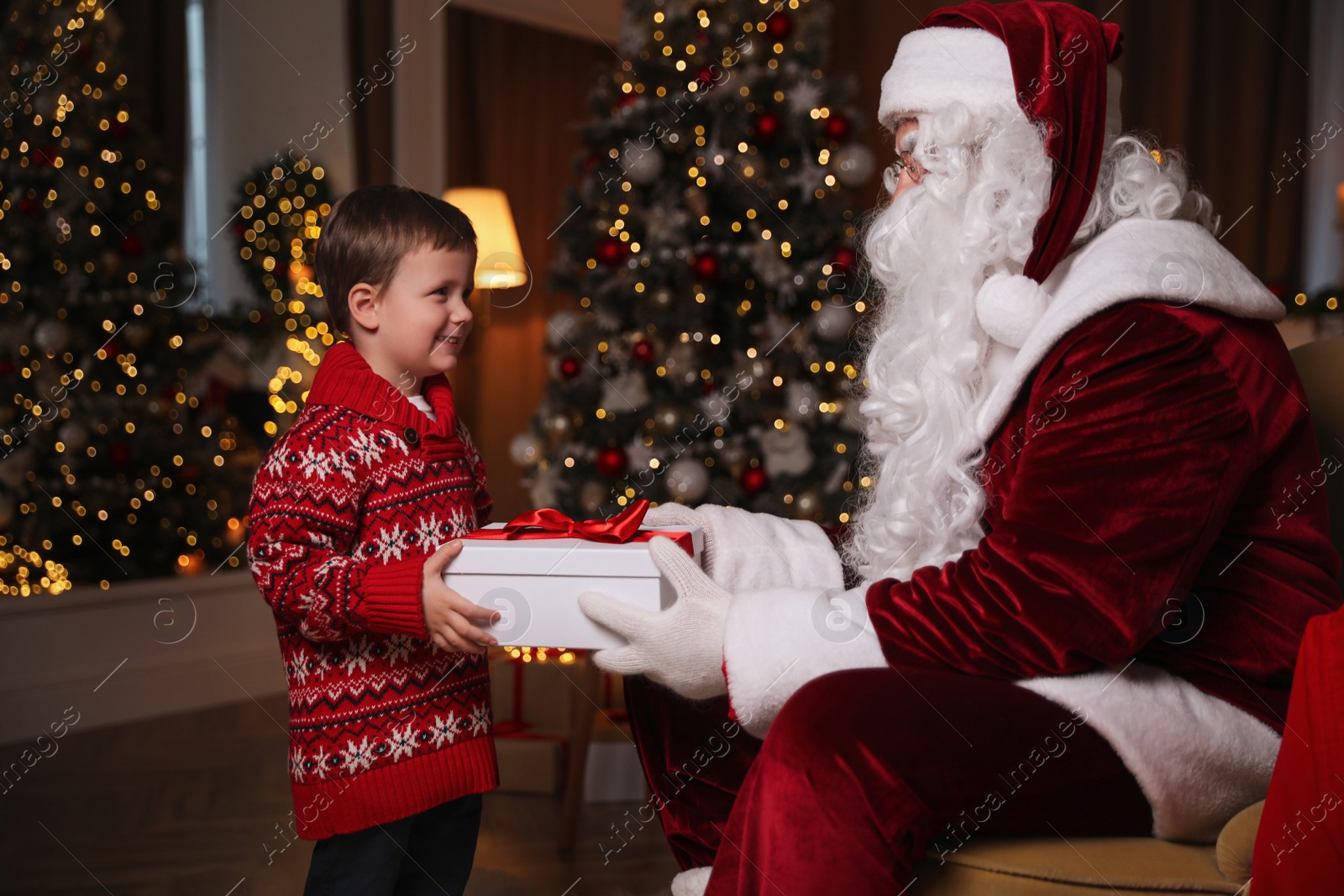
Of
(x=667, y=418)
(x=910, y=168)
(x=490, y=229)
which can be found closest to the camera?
(x=910, y=168)

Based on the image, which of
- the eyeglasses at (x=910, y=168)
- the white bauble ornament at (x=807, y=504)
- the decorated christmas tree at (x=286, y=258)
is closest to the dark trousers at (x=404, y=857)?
the eyeglasses at (x=910, y=168)

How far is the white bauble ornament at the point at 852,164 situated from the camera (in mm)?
3504

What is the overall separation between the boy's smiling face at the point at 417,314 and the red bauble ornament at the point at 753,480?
2.15 m

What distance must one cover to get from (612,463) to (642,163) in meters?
1.01

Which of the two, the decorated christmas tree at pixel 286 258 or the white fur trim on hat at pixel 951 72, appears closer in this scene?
the white fur trim on hat at pixel 951 72

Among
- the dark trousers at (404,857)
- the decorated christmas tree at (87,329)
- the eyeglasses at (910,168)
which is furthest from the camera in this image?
the decorated christmas tree at (87,329)

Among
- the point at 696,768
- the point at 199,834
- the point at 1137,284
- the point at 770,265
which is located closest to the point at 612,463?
the point at 770,265

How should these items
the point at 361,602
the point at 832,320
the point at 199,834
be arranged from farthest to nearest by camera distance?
the point at 832,320 < the point at 199,834 < the point at 361,602

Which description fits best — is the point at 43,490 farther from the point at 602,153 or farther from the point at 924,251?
the point at 924,251

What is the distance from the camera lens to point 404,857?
144 centimetres

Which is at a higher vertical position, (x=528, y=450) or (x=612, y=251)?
(x=612, y=251)

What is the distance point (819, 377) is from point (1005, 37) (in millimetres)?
2210

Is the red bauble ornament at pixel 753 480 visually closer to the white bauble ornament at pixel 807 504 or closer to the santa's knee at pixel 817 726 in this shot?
the white bauble ornament at pixel 807 504

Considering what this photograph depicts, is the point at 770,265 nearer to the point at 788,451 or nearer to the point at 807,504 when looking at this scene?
the point at 788,451
